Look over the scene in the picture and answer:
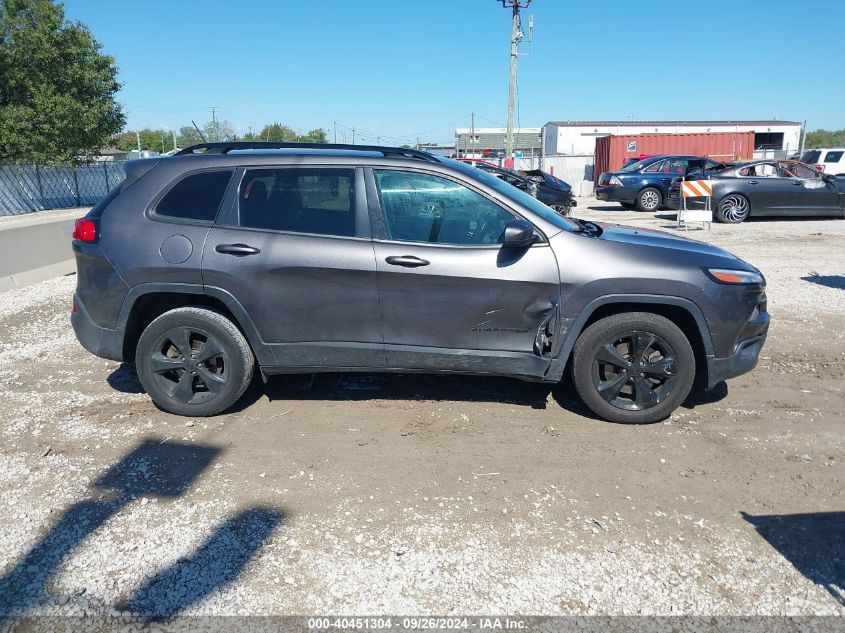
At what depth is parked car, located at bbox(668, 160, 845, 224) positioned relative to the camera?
14.9 m

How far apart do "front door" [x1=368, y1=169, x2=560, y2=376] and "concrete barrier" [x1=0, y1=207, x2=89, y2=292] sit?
665 centimetres

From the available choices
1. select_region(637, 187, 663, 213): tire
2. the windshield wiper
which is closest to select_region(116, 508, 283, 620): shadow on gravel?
the windshield wiper

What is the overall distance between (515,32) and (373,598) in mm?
33078

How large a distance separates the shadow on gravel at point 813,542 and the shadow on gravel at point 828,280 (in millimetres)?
6198

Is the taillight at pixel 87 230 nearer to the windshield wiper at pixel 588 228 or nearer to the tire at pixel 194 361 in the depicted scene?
the tire at pixel 194 361

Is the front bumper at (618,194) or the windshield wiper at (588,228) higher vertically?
the windshield wiper at (588,228)

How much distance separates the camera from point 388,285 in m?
4.08

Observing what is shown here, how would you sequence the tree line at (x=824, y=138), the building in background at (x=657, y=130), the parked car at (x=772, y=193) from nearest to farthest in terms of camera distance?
the parked car at (x=772, y=193) < the building in background at (x=657, y=130) < the tree line at (x=824, y=138)

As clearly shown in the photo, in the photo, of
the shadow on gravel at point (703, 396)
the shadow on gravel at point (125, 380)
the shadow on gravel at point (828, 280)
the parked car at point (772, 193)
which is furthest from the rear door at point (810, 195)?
the shadow on gravel at point (125, 380)

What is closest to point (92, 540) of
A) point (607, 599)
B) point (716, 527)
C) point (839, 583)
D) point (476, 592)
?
point (476, 592)

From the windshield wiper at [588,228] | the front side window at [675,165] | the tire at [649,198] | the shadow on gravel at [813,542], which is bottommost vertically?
the shadow on gravel at [813,542]

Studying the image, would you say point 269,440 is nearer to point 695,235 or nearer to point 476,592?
point 476,592

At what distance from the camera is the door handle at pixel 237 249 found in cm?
414

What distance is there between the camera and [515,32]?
31.5 meters
